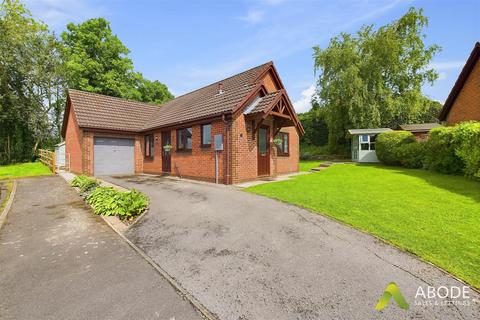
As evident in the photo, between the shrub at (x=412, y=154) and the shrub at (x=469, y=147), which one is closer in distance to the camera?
the shrub at (x=469, y=147)

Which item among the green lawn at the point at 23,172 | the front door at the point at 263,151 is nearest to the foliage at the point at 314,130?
the front door at the point at 263,151

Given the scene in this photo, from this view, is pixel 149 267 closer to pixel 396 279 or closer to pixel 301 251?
pixel 301 251

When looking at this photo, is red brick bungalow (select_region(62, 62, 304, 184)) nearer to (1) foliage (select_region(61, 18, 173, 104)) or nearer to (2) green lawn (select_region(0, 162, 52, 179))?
(2) green lawn (select_region(0, 162, 52, 179))

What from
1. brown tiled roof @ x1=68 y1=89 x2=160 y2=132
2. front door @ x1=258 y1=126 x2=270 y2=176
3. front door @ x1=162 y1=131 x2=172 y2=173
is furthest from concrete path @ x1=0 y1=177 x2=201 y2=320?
brown tiled roof @ x1=68 y1=89 x2=160 y2=132

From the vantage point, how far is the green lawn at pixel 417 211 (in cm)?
383

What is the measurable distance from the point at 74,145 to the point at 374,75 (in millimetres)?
29766

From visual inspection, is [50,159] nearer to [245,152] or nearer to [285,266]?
[245,152]

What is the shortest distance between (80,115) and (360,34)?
29802mm

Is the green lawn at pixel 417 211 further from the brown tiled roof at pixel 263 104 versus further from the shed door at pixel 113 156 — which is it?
the shed door at pixel 113 156

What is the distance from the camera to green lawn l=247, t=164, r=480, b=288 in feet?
12.6

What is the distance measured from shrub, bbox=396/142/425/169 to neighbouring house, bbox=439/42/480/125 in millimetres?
3048

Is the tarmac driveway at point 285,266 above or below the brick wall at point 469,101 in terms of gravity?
below

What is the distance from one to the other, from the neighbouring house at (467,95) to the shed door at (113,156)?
22.9 metres

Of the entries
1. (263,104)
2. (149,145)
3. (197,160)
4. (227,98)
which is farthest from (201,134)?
(149,145)
